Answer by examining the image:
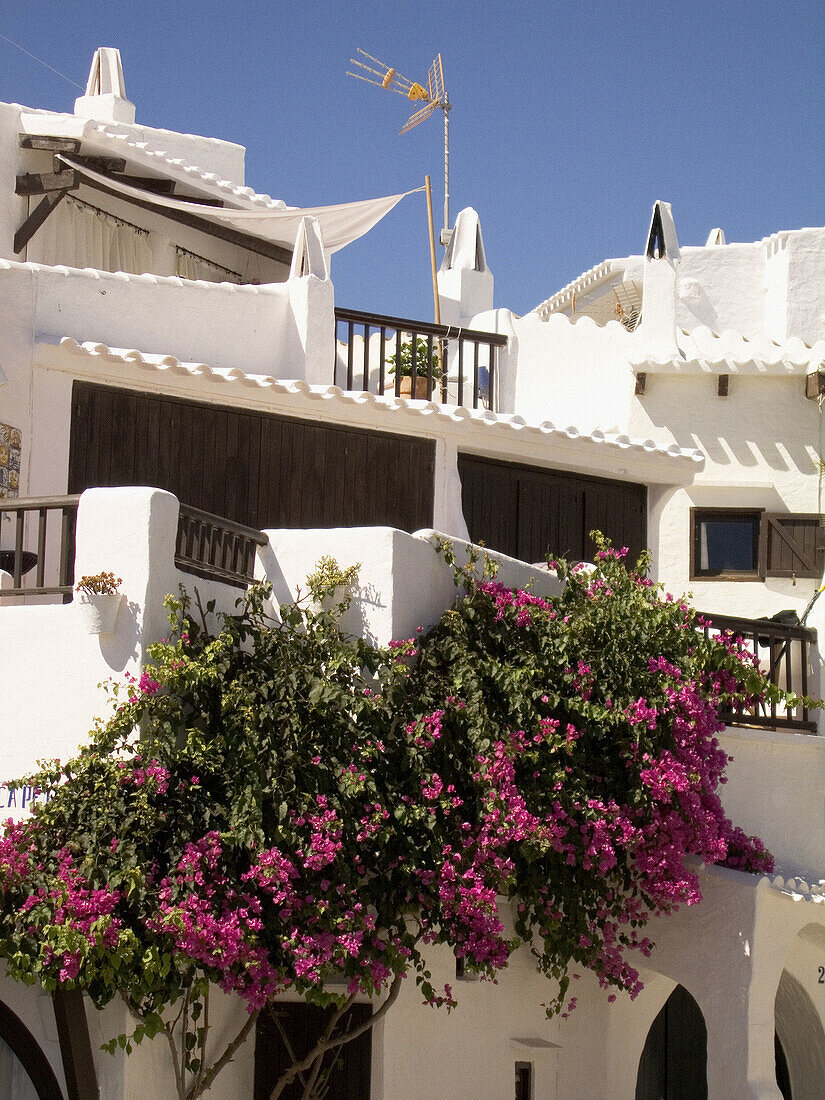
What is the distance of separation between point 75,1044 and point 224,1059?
117 centimetres

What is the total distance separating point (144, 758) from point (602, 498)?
25.0ft

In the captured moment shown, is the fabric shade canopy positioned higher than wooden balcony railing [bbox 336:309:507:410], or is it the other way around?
the fabric shade canopy

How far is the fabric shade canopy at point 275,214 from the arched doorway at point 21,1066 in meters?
9.44

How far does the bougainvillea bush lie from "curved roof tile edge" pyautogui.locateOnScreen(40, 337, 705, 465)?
2.98 meters

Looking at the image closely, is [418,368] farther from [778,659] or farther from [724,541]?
[778,659]

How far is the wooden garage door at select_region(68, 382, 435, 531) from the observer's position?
43.3 feet

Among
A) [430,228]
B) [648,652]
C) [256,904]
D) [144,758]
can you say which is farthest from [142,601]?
[430,228]

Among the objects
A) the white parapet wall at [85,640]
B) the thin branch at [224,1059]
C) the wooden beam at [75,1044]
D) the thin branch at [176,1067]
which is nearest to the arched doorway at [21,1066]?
the wooden beam at [75,1044]

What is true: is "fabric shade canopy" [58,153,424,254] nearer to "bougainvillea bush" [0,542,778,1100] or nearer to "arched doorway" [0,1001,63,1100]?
"bougainvillea bush" [0,542,778,1100]

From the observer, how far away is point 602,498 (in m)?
15.6

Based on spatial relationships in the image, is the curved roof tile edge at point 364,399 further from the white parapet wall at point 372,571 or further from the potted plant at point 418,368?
the white parapet wall at point 372,571

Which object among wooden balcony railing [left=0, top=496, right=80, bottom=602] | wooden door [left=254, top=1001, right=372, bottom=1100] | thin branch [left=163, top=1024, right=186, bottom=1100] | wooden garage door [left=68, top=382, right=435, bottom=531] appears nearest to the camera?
thin branch [left=163, top=1024, right=186, bottom=1100]

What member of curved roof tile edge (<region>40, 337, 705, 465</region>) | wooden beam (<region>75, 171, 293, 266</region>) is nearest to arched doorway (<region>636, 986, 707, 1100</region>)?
curved roof tile edge (<region>40, 337, 705, 465</region>)

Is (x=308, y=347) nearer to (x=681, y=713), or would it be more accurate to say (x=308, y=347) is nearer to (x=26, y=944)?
(x=681, y=713)
